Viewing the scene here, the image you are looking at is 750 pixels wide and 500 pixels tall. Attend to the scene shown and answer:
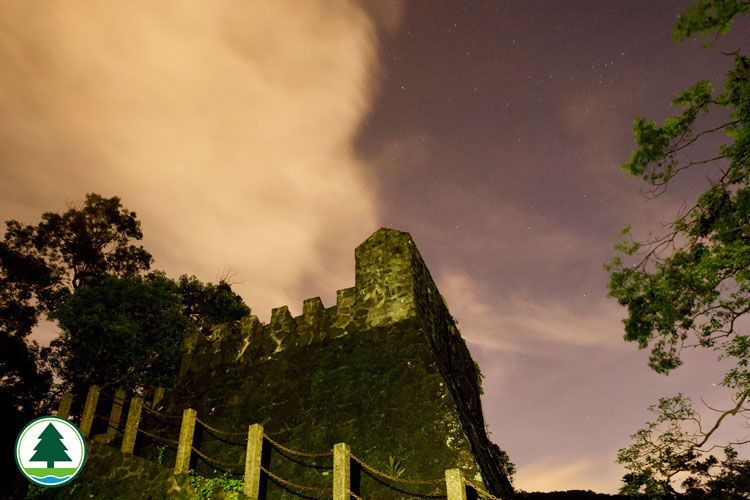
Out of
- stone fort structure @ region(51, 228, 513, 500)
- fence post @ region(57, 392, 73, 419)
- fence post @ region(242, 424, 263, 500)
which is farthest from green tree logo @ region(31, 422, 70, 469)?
fence post @ region(57, 392, 73, 419)

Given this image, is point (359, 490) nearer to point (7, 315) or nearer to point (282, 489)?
point (282, 489)

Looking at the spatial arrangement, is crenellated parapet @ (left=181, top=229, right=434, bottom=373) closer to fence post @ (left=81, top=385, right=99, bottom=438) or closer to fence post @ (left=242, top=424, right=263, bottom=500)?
fence post @ (left=81, top=385, right=99, bottom=438)

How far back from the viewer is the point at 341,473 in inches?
180

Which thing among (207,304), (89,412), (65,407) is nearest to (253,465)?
(89,412)

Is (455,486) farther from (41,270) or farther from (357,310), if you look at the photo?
(41,270)

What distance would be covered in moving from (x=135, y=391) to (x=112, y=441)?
28.9 feet

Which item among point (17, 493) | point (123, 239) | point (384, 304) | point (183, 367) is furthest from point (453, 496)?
point (123, 239)

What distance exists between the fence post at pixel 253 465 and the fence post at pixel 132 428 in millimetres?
2475

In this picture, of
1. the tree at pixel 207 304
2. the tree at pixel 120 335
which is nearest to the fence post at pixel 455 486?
the tree at pixel 120 335

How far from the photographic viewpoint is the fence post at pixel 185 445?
19.0 ft

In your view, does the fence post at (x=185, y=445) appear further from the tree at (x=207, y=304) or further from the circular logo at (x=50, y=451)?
the tree at (x=207, y=304)

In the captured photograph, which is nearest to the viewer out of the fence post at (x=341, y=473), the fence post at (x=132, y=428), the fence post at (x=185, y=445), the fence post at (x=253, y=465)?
the fence post at (x=341, y=473)

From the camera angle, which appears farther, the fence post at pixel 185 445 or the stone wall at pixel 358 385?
the fence post at pixel 185 445

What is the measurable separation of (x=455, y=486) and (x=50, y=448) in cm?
517
